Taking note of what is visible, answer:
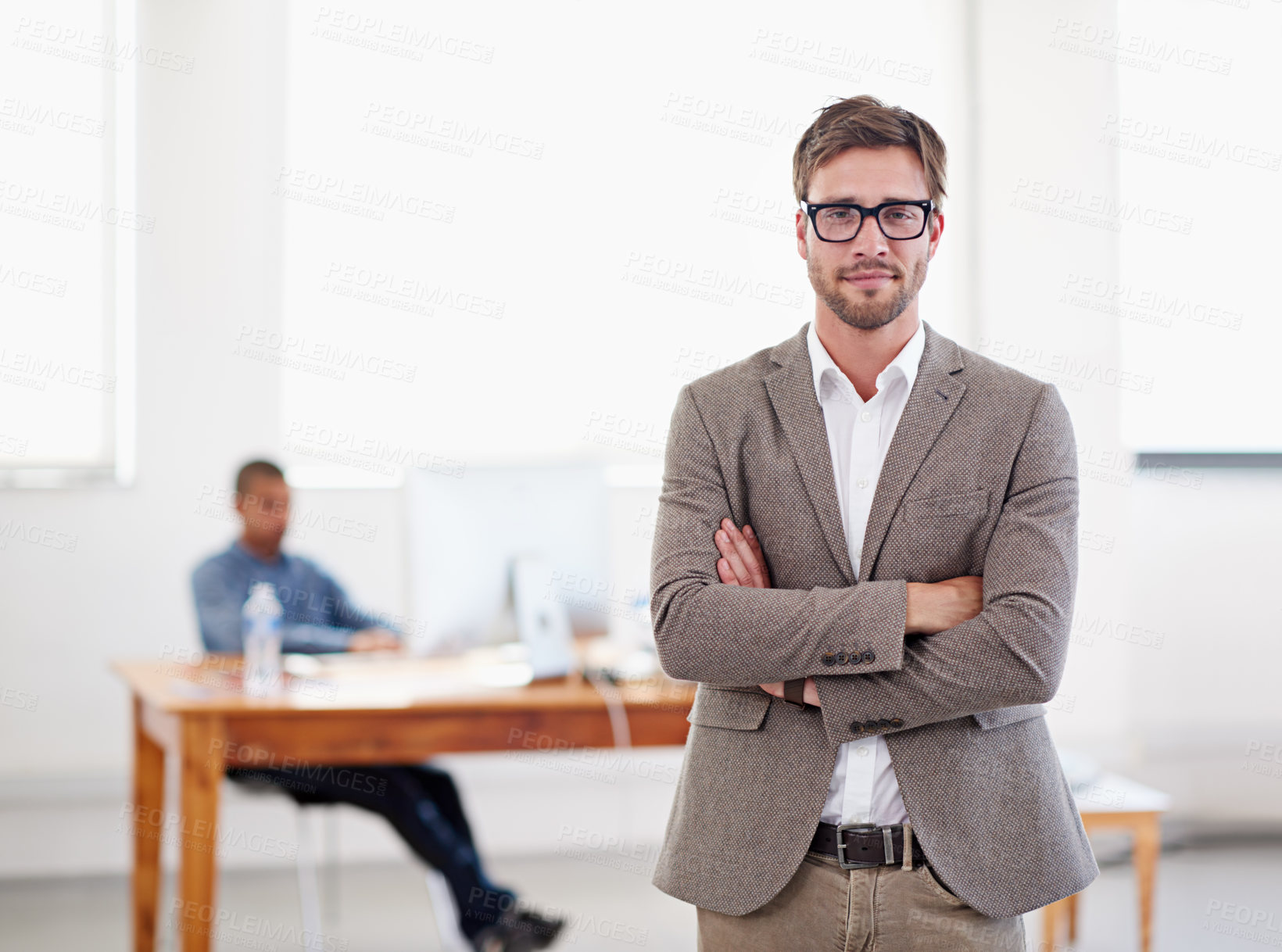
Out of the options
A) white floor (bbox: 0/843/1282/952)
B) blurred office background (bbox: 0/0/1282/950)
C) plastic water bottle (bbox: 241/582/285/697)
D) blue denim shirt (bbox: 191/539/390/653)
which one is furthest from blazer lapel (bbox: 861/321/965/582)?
blurred office background (bbox: 0/0/1282/950)

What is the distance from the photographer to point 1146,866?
297 centimetres

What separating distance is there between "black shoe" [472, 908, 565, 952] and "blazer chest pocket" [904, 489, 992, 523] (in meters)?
2.04

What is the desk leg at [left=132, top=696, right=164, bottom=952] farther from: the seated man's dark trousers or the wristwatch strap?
the wristwatch strap

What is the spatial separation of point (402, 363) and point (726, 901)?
3229mm

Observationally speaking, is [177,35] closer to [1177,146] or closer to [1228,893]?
[1177,146]

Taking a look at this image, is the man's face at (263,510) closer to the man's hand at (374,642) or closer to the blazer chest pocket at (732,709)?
the man's hand at (374,642)

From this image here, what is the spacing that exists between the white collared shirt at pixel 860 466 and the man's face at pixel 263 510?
2.65m

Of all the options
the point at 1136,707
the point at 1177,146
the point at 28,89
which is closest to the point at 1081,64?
the point at 1177,146

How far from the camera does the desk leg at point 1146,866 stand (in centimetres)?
295

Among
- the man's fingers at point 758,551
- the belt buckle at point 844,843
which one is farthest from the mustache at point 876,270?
the belt buckle at point 844,843

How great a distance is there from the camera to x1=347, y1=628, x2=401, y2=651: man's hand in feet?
12.0

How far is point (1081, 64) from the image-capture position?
444cm

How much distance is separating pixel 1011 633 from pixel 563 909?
9.02 feet

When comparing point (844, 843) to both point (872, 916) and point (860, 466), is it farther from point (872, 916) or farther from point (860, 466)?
point (860, 466)
